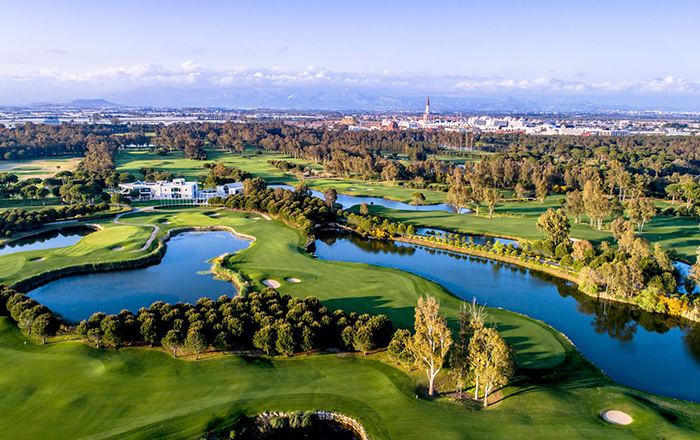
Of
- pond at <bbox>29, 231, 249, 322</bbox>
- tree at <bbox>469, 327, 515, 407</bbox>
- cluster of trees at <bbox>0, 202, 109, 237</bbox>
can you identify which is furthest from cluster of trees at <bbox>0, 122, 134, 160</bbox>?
tree at <bbox>469, 327, 515, 407</bbox>

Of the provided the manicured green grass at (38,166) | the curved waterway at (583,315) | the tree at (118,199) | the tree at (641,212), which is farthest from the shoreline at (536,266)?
the manicured green grass at (38,166)

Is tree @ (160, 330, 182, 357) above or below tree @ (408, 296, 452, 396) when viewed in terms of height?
below

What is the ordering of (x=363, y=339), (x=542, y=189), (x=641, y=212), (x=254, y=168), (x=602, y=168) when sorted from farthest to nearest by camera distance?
(x=254, y=168), (x=602, y=168), (x=542, y=189), (x=641, y=212), (x=363, y=339)

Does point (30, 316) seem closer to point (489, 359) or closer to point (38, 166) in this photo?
point (489, 359)

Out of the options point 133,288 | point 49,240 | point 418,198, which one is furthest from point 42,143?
point 418,198

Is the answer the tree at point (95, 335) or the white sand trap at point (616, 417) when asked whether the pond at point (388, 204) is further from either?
the white sand trap at point (616, 417)

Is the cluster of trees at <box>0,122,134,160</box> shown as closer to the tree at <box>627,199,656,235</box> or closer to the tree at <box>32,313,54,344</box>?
the tree at <box>32,313,54,344</box>

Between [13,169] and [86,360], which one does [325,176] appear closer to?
[13,169]
